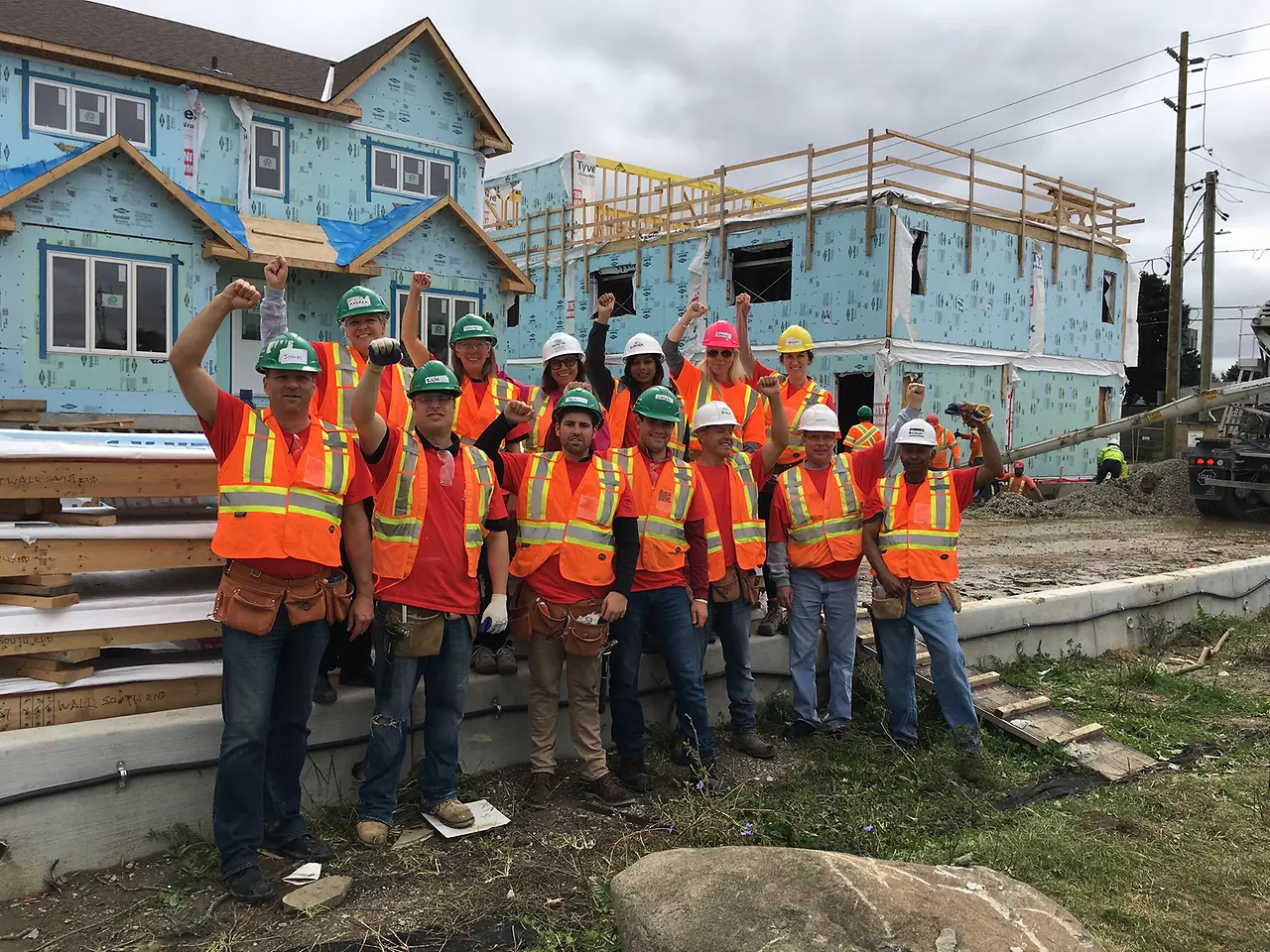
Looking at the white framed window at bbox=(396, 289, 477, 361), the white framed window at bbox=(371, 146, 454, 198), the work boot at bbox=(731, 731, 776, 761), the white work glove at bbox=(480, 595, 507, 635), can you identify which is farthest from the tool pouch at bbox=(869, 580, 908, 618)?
the white framed window at bbox=(371, 146, 454, 198)

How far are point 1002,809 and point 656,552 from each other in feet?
8.18

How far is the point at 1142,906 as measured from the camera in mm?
3992

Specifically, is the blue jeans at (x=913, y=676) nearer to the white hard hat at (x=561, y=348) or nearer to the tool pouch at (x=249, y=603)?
the white hard hat at (x=561, y=348)

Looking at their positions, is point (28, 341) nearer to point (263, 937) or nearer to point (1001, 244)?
point (263, 937)

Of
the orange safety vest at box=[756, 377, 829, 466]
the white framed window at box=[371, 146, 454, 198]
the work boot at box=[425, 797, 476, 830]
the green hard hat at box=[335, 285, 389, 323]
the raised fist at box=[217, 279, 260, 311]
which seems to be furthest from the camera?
the white framed window at box=[371, 146, 454, 198]

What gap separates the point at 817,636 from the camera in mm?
6422

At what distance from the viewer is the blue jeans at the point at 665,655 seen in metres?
5.39

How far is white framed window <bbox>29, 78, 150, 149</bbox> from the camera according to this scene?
1328cm

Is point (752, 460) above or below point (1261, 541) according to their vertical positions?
above

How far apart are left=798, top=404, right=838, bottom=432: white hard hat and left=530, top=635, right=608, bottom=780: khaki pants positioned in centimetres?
222

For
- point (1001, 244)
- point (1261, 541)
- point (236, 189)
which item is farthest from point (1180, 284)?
point (236, 189)

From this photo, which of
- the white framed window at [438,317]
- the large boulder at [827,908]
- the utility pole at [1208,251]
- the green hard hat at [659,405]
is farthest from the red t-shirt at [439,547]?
the utility pole at [1208,251]

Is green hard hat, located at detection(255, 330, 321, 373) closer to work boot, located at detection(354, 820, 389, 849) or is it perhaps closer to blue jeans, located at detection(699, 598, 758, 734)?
work boot, located at detection(354, 820, 389, 849)

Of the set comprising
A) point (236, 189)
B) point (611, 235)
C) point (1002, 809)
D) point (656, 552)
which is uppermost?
point (611, 235)
